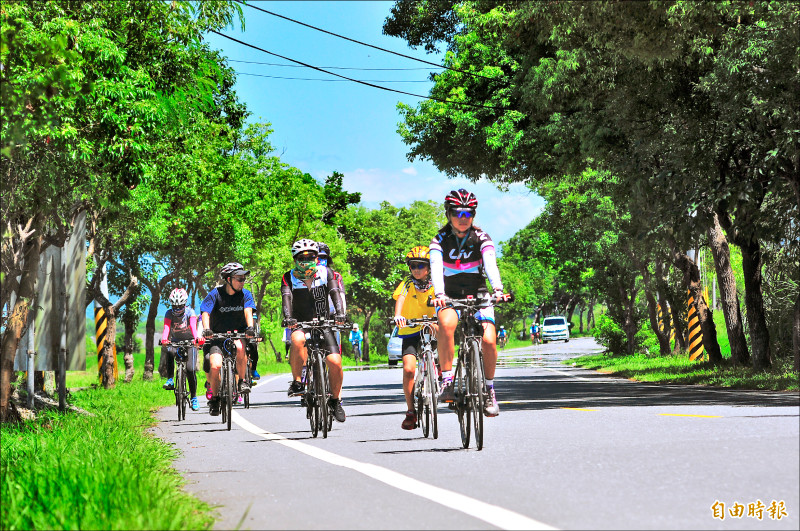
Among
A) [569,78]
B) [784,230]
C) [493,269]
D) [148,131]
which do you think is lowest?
[493,269]

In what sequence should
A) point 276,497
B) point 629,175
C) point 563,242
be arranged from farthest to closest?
point 563,242
point 629,175
point 276,497

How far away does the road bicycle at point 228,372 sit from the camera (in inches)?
533

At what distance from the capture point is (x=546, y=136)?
70.9 ft

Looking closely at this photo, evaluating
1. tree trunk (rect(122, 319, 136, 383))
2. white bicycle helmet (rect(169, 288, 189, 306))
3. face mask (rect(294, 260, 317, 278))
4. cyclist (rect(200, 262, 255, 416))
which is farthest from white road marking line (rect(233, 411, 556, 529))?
tree trunk (rect(122, 319, 136, 383))

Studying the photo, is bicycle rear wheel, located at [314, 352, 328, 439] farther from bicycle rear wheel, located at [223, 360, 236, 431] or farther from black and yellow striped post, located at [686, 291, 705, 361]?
black and yellow striped post, located at [686, 291, 705, 361]

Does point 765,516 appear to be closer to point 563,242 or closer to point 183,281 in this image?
point 563,242

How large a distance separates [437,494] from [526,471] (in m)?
1.02

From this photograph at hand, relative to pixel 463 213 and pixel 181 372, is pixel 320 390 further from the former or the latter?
pixel 181 372

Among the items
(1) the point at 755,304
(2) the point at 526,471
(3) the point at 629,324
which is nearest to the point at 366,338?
(3) the point at 629,324

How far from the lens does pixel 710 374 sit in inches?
829

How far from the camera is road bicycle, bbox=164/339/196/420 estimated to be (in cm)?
1585

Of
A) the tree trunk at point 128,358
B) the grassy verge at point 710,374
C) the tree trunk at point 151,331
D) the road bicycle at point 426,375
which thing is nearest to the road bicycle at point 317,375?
the road bicycle at point 426,375

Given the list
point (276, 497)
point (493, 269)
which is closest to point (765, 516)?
point (276, 497)

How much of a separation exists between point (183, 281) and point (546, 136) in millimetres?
27140
